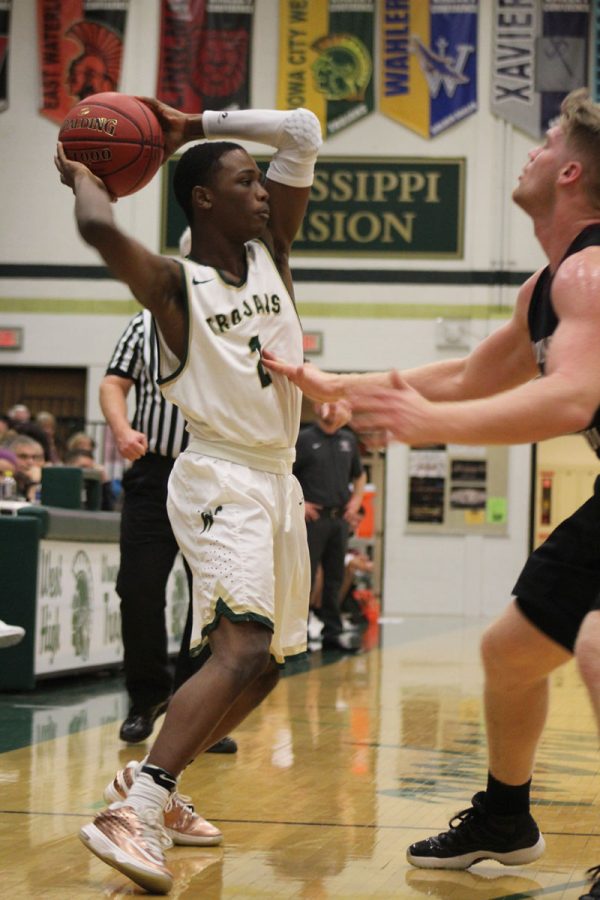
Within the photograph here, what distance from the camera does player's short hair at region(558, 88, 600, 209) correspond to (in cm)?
317

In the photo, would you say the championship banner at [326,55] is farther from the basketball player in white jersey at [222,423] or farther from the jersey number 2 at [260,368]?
the jersey number 2 at [260,368]

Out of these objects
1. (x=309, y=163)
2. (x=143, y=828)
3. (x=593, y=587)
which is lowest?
(x=143, y=828)

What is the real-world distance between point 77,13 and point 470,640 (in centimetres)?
1000

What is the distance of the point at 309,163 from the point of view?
3.93m

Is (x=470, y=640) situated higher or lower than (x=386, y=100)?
lower

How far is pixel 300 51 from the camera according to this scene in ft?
56.9

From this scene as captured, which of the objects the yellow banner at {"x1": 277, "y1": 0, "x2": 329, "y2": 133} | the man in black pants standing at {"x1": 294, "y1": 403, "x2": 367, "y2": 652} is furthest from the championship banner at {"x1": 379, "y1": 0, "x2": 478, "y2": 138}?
the man in black pants standing at {"x1": 294, "y1": 403, "x2": 367, "y2": 652}

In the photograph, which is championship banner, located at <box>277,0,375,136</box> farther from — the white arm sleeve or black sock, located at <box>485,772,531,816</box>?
black sock, located at <box>485,772,531,816</box>

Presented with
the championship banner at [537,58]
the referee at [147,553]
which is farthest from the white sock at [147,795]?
the championship banner at [537,58]

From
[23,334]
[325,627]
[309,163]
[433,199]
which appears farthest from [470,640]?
[309,163]

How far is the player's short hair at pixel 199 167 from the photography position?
379cm

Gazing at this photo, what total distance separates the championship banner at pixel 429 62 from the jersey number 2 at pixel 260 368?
14410 millimetres

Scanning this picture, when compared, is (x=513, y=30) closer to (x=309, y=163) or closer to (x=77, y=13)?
(x=77, y=13)

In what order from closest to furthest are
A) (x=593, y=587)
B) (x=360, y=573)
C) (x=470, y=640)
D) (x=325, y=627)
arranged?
1. (x=593, y=587)
2. (x=325, y=627)
3. (x=470, y=640)
4. (x=360, y=573)
